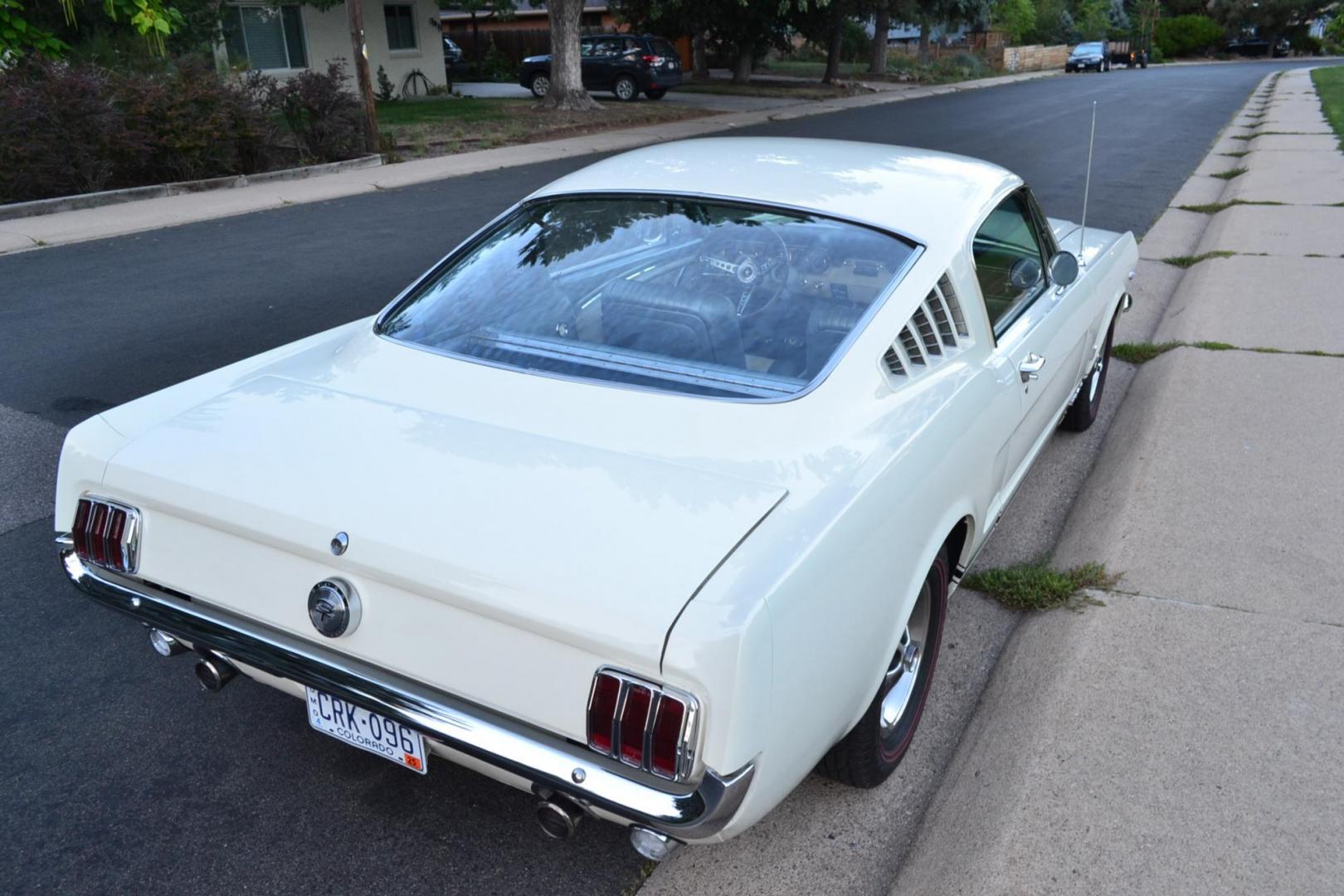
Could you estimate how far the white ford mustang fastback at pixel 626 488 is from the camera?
2.11 m

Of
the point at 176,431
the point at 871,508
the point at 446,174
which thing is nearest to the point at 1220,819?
the point at 871,508

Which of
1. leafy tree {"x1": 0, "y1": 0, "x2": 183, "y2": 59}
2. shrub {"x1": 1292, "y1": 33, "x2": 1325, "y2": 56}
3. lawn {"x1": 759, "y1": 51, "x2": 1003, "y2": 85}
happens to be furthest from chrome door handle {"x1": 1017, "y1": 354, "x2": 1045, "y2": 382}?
shrub {"x1": 1292, "y1": 33, "x2": 1325, "y2": 56}

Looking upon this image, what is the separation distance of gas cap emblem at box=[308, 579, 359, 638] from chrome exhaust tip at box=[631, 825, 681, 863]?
2.42 feet

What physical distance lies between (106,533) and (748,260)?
1.89 metres

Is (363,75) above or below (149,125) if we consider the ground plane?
above

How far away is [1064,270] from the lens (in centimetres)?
383

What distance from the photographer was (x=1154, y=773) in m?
2.75

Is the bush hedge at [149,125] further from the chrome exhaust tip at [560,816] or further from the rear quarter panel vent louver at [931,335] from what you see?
the chrome exhaust tip at [560,816]

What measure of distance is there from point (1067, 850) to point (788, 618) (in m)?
0.97

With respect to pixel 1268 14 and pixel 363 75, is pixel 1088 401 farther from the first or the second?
pixel 1268 14

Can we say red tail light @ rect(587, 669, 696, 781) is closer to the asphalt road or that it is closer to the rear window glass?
the asphalt road

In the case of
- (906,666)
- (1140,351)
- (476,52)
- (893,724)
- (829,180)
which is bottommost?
(1140,351)

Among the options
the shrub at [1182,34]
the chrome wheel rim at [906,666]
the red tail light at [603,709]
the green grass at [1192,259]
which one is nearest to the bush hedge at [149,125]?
the green grass at [1192,259]

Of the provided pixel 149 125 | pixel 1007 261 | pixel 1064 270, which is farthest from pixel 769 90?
pixel 1064 270
